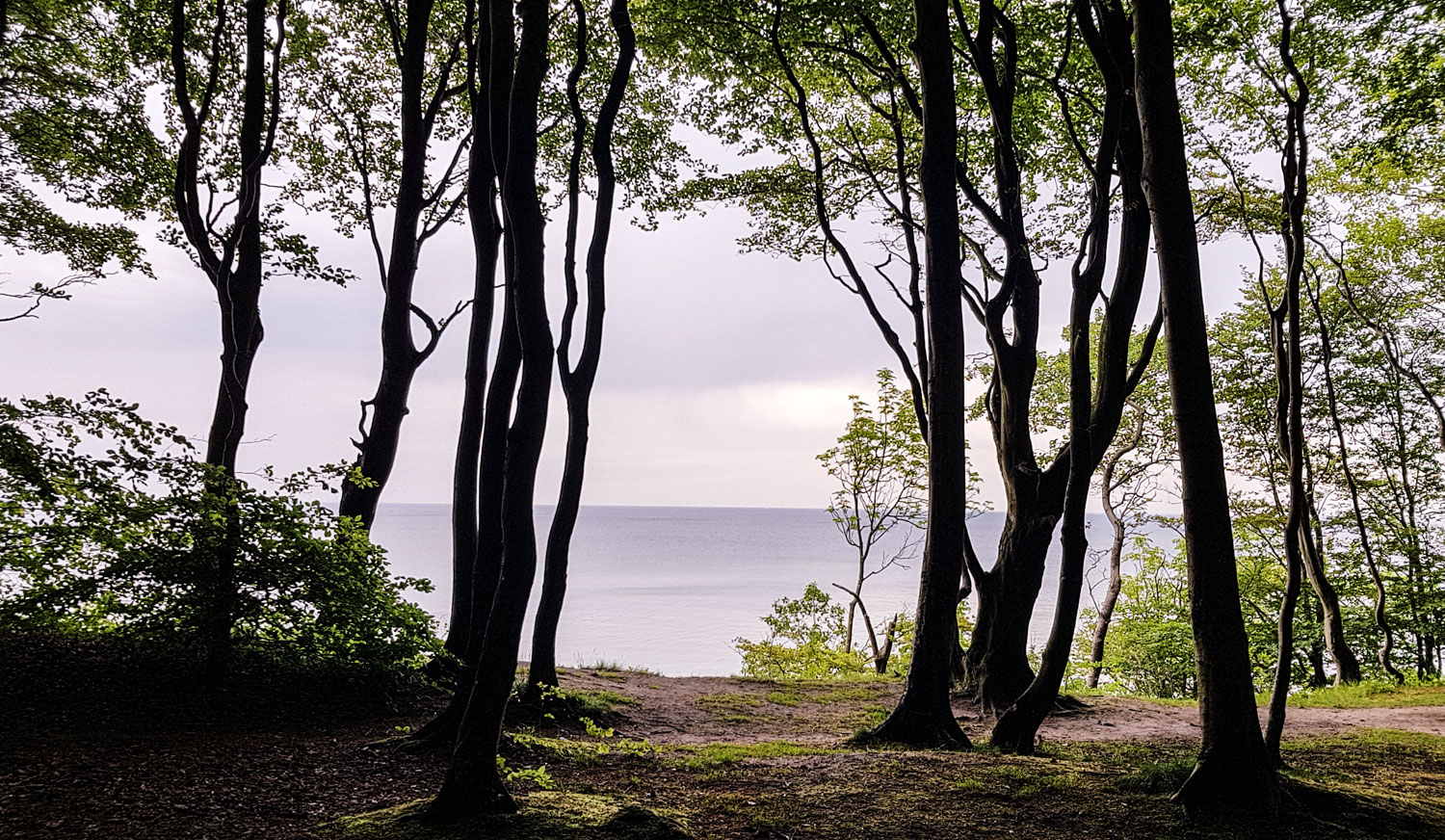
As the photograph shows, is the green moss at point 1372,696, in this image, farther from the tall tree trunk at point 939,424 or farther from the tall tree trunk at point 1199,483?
the tall tree trunk at point 1199,483

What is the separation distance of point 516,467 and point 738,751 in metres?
3.78

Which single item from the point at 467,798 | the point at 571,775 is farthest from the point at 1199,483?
the point at 571,775

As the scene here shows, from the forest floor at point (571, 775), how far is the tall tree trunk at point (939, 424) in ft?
2.16

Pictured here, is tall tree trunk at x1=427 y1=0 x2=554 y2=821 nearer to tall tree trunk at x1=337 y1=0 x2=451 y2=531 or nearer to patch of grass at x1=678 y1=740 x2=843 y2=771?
patch of grass at x1=678 y1=740 x2=843 y2=771

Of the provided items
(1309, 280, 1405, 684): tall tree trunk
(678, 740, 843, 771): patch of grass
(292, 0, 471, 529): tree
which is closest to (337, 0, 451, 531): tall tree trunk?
(292, 0, 471, 529): tree

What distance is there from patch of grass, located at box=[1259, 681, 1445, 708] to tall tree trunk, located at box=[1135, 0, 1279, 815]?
8734 mm

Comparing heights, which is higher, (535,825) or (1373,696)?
(535,825)

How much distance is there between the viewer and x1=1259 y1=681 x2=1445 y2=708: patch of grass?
34.7ft

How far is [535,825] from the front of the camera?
11.0 ft

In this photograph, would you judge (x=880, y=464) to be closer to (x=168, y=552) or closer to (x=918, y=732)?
(x=918, y=732)

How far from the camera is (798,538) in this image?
141750 mm

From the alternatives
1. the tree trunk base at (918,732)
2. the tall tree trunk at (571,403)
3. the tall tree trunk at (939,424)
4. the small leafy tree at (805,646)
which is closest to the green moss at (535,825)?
the tree trunk base at (918,732)

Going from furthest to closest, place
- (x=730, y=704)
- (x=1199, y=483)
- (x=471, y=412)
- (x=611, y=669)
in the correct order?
1. (x=611, y=669)
2. (x=730, y=704)
3. (x=471, y=412)
4. (x=1199, y=483)

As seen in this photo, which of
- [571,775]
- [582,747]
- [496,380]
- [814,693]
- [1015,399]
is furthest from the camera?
[814,693]
